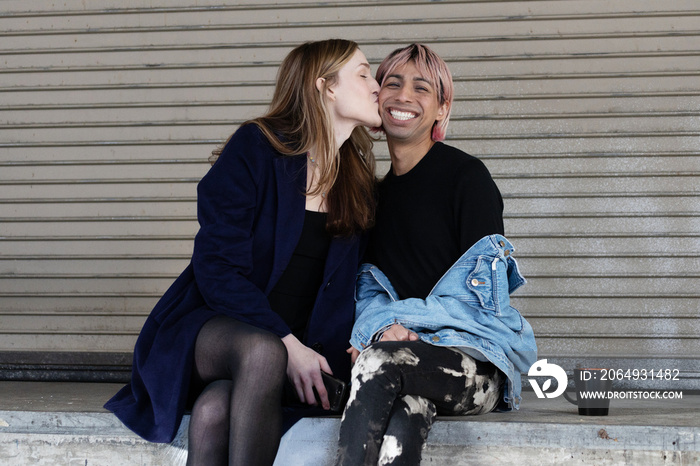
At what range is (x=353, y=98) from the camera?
236 cm

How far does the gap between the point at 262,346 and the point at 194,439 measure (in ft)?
0.97

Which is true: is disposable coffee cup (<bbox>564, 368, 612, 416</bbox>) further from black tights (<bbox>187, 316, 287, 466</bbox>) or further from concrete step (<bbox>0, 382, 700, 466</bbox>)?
black tights (<bbox>187, 316, 287, 466</bbox>)

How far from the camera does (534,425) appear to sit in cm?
224

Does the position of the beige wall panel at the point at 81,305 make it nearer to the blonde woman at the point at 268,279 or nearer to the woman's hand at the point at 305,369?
the blonde woman at the point at 268,279

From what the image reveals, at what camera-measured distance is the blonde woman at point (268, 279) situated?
195 centimetres

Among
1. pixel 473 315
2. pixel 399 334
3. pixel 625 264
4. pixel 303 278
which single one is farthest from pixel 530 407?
pixel 625 264

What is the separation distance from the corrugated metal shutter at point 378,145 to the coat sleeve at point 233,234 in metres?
2.12

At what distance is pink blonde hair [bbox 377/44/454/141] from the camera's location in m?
2.46

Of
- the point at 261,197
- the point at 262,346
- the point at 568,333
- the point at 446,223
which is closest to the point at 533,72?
the point at 568,333

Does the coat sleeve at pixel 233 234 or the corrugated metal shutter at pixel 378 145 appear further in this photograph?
the corrugated metal shutter at pixel 378 145

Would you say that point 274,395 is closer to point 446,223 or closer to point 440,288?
point 440,288

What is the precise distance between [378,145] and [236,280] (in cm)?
231

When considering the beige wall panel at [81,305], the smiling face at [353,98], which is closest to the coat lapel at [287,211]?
the smiling face at [353,98]

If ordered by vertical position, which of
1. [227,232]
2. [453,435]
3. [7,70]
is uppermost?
[7,70]
